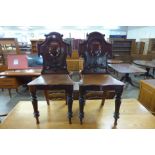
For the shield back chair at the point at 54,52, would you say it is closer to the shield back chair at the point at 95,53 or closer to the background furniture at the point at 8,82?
the shield back chair at the point at 95,53

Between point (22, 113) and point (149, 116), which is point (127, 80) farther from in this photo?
point (22, 113)

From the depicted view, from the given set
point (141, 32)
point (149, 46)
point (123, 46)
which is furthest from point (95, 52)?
point (141, 32)

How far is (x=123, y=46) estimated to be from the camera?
7359mm

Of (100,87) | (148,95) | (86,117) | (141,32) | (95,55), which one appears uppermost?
(141,32)

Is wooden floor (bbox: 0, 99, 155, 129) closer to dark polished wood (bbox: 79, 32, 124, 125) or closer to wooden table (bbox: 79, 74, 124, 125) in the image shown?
wooden table (bbox: 79, 74, 124, 125)

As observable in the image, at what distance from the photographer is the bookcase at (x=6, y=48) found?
5.36 meters

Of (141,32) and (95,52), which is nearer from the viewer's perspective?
(95,52)

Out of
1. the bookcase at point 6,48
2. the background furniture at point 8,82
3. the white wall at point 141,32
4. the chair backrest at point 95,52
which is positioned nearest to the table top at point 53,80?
the chair backrest at point 95,52

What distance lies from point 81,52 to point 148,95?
4.69ft

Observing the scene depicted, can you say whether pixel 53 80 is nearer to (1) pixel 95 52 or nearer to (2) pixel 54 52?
(2) pixel 54 52

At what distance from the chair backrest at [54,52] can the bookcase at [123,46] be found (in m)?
5.47

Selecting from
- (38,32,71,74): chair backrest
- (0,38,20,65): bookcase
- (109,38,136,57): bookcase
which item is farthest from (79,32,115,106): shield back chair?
(109,38,136,57): bookcase
